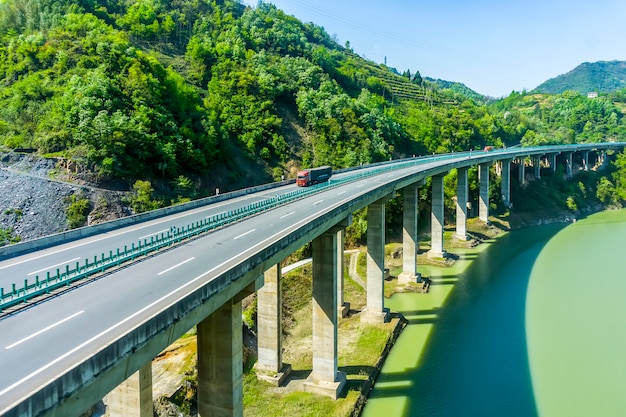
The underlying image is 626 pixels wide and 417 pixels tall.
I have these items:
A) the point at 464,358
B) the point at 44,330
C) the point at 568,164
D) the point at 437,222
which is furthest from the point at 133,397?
the point at 568,164

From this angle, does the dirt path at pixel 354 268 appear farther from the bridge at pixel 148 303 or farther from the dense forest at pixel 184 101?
the dense forest at pixel 184 101

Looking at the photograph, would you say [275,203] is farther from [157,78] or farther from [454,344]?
[157,78]

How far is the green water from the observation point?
934 inches

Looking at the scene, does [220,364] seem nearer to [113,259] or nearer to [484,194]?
[113,259]

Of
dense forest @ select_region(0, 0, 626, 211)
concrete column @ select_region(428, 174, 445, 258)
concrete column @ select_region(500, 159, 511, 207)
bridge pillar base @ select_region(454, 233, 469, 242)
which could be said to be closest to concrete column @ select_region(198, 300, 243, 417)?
dense forest @ select_region(0, 0, 626, 211)

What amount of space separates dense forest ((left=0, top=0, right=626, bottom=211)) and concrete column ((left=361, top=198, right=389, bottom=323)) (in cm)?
2127

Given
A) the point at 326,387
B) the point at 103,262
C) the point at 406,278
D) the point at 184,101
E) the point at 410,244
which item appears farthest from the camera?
the point at 184,101

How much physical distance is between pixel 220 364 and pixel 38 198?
30.7m

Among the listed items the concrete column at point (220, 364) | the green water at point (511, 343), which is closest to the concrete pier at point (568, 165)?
the green water at point (511, 343)

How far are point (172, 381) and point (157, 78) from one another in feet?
132

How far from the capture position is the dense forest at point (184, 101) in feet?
142

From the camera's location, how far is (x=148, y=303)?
1233 centimetres

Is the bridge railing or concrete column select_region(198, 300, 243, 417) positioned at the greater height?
the bridge railing

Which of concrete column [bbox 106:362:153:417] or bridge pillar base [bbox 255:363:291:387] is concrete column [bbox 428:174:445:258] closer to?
bridge pillar base [bbox 255:363:291:387]
